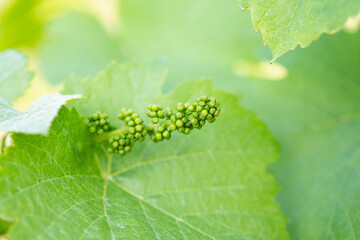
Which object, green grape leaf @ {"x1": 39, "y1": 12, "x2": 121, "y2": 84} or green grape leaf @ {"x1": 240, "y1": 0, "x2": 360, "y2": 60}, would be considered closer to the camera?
green grape leaf @ {"x1": 240, "y1": 0, "x2": 360, "y2": 60}

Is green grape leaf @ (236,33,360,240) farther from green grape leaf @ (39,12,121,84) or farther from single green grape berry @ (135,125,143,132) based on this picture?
green grape leaf @ (39,12,121,84)

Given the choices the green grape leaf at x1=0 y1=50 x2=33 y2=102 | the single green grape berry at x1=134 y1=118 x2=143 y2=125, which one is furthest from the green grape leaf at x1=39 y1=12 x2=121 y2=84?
the single green grape berry at x1=134 y1=118 x2=143 y2=125

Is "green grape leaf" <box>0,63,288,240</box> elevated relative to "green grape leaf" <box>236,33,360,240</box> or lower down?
lower down

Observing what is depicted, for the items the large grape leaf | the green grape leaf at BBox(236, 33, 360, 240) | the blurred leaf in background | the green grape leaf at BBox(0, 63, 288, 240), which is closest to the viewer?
A: the green grape leaf at BBox(0, 63, 288, 240)

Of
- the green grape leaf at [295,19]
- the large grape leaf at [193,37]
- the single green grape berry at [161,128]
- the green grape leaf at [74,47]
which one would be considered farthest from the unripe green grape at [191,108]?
the green grape leaf at [74,47]

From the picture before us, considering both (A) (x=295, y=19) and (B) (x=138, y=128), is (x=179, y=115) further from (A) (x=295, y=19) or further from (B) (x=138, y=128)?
(A) (x=295, y=19)

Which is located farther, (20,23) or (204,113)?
(20,23)

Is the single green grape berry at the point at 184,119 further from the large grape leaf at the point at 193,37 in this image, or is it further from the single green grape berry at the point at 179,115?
the large grape leaf at the point at 193,37

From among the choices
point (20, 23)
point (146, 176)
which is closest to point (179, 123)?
point (146, 176)
